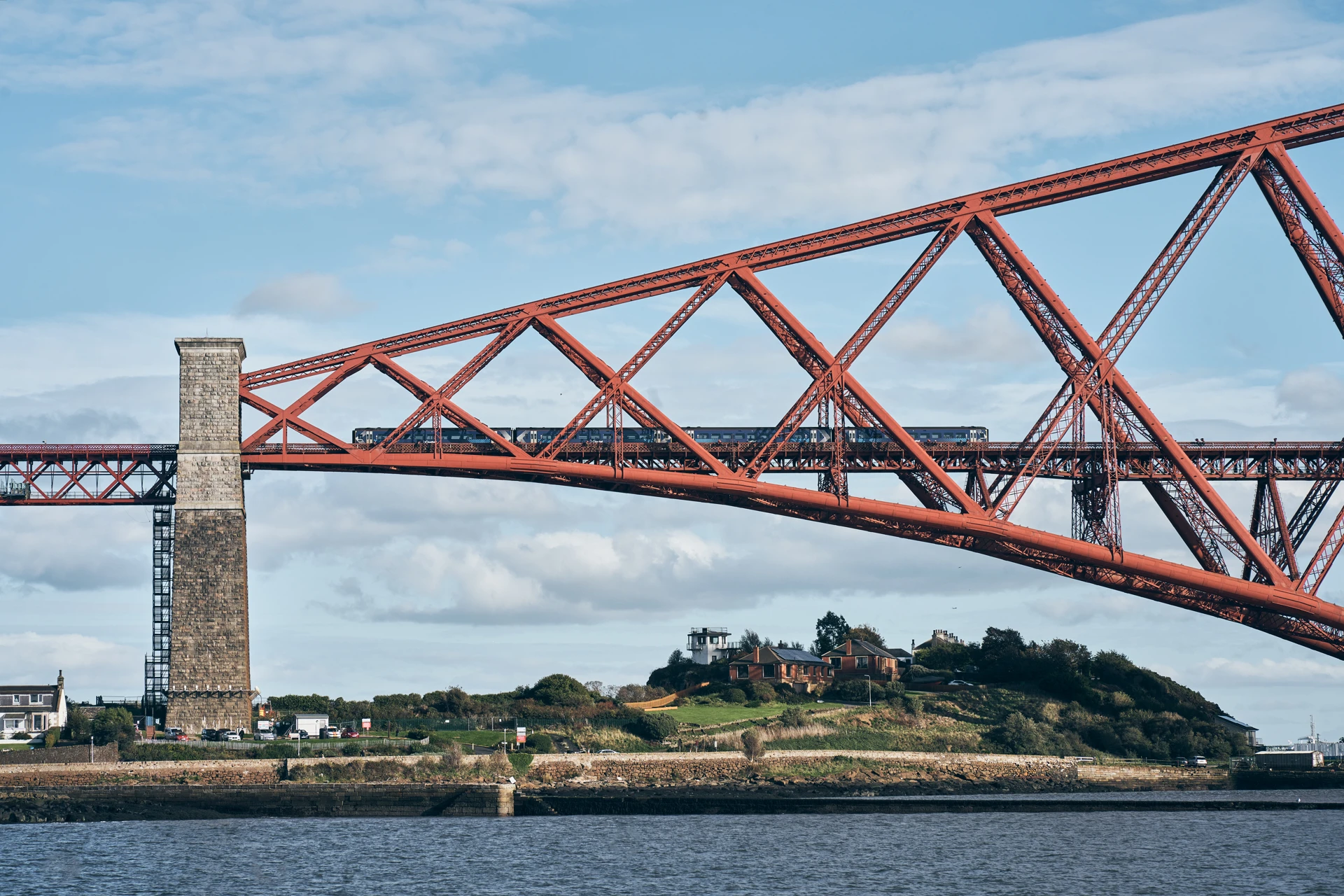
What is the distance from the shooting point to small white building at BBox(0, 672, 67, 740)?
8581cm

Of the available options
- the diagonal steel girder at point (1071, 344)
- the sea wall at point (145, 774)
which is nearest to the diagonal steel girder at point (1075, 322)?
the diagonal steel girder at point (1071, 344)

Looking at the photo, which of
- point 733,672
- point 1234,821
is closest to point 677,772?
point 1234,821

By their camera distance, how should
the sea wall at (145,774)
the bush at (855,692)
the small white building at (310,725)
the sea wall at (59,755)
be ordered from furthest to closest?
the bush at (855,692), the small white building at (310,725), the sea wall at (59,755), the sea wall at (145,774)

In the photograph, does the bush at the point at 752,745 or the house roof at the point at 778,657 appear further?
the house roof at the point at 778,657

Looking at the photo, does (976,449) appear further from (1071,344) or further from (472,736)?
(472,736)

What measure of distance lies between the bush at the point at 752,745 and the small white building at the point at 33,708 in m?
39.0

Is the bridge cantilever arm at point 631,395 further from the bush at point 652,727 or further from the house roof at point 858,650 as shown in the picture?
the house roof at point 858,650

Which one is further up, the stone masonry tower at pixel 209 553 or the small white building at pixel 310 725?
the stone masonry tower at pixel 209 553

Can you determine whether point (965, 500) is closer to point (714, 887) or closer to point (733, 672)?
point (714, 887)

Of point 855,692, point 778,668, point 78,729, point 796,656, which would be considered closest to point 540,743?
point 78,729

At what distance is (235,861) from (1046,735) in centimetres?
5441

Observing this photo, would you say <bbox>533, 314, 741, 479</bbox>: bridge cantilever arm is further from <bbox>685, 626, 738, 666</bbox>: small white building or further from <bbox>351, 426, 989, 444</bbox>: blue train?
<bbox>685, 626, 738, 666</bbox>: small white building

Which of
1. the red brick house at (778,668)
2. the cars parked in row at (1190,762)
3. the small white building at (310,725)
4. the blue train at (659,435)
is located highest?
the blue train at (659,435)

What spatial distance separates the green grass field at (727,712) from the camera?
86181 millimetres
